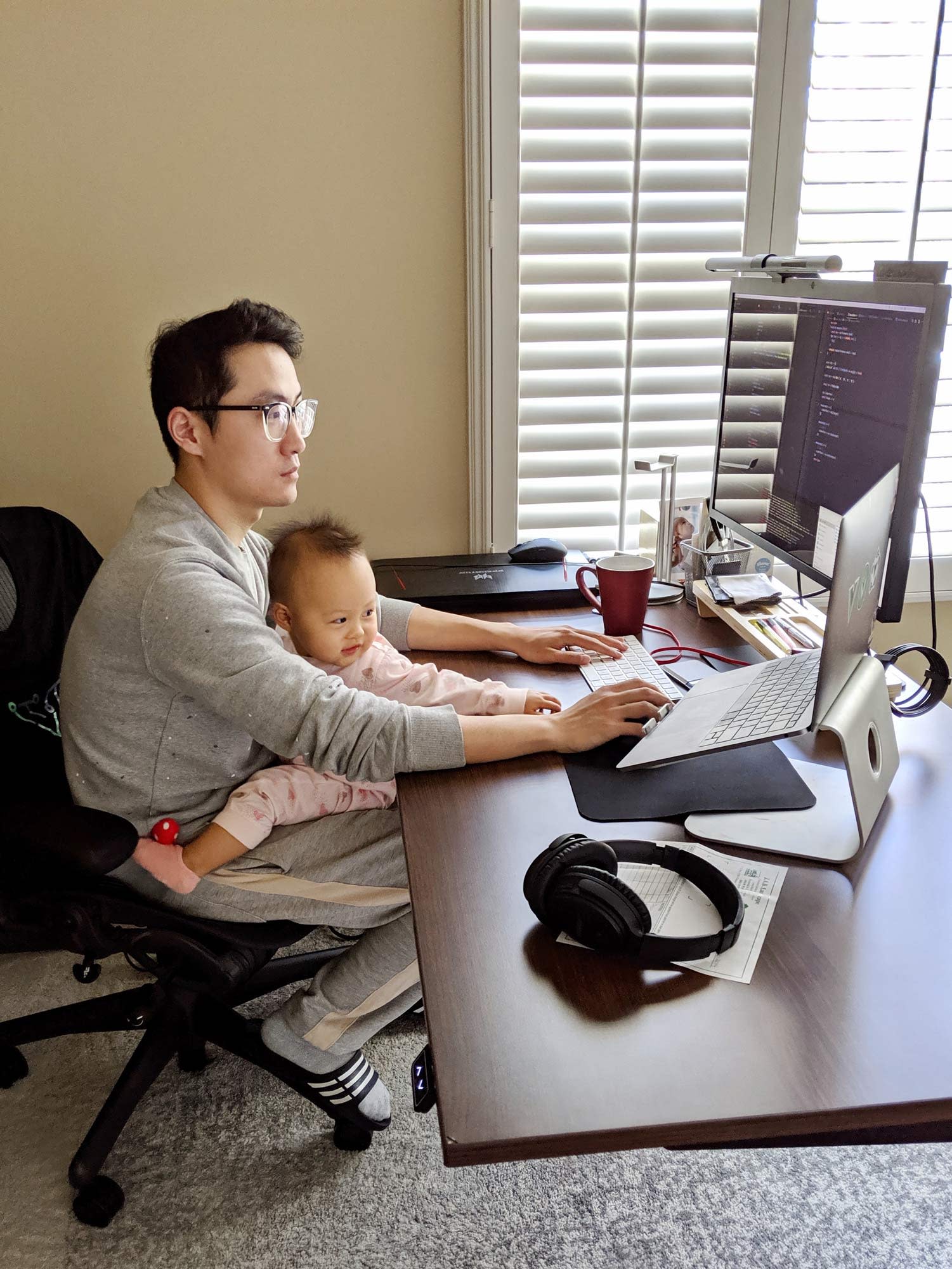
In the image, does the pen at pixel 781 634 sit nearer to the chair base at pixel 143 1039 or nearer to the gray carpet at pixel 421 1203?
the gray carpet at pixel 421 1203

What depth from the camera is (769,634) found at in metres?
1.58

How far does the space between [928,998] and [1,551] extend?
135 centimetres

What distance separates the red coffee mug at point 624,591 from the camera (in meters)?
1.61

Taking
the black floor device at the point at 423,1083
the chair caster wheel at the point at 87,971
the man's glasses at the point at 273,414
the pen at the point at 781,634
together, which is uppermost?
the man's glasses at the point at 273,414

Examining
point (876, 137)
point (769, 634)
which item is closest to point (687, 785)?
point (769, 634)

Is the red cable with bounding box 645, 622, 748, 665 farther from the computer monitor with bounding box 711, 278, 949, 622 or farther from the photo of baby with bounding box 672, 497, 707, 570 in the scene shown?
the photo of baby with bounding box 672, 497, 707, 570

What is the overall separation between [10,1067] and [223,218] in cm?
162

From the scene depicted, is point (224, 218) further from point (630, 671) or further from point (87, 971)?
point (87, 971)

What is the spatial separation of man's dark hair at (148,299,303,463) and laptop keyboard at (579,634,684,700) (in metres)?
0.66

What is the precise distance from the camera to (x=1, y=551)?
150cm

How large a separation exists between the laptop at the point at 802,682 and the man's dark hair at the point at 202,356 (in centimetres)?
75

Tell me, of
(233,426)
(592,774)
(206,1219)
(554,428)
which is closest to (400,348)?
(554,428)

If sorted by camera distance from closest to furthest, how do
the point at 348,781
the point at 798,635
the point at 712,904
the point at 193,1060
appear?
the point at 712,904
the point at 348,781
the point at 798,635
the point at 193,1060

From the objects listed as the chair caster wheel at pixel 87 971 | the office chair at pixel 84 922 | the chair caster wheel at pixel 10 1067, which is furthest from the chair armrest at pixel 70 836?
the chair caster wheel at pixel 10 1067
